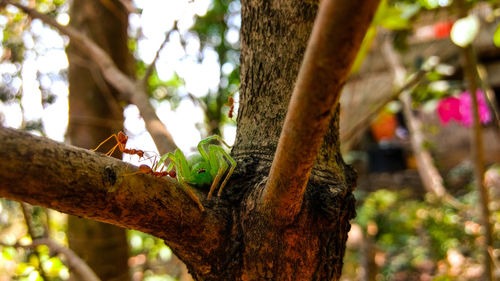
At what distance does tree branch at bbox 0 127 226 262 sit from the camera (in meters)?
0.63

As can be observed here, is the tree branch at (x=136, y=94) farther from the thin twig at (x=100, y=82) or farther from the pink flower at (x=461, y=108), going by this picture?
the pink flower at (x=461, y=108)

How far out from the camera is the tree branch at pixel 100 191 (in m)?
0.63

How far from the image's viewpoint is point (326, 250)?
0.98m

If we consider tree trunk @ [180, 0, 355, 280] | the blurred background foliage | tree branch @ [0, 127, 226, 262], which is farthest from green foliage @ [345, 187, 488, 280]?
tree branch @ [0, 127, 226, 262]

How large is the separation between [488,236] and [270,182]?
4.91 feet

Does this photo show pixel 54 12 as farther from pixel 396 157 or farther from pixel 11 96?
pixel 396 157

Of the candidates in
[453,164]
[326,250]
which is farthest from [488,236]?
[453,164]

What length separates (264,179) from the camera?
3.21 feet

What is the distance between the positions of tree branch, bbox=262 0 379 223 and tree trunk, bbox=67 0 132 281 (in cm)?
188

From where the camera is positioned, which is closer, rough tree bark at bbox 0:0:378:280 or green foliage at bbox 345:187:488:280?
rough tree bark at bbox 0:0:378:280

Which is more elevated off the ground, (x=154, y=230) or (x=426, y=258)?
(x=426, y=258)

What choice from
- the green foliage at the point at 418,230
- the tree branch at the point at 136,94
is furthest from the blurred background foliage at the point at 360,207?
the tree branch at the point at 136,94

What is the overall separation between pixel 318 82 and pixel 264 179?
1.41 ft

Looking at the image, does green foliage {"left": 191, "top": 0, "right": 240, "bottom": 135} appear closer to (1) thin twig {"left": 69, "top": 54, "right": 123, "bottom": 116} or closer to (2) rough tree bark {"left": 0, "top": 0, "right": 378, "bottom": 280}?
(1) thin twig {"left": 69, "top": 54, "right": 123, "bottom": 116}
